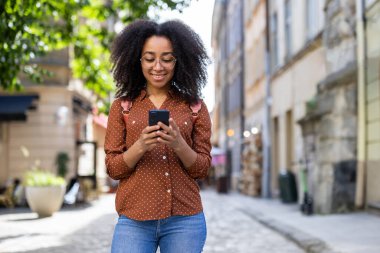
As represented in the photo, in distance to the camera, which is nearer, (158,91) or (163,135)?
(163,135)

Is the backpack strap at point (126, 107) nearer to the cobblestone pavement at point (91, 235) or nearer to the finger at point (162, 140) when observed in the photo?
the finger at point (162, 140)

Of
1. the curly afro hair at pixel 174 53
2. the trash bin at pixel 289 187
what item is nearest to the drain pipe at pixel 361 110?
the trash bin at pixel 289 187

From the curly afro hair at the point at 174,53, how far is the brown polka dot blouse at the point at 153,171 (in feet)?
0.42

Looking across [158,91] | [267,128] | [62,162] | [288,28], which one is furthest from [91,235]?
[267,128]

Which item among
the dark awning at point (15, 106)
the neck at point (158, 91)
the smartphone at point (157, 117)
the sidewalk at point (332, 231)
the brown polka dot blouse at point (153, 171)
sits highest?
the dark awning at point (15, 106)

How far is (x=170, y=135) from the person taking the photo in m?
2.87

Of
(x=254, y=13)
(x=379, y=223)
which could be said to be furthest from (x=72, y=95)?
(x=379, y=223)

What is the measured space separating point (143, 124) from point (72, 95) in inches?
843

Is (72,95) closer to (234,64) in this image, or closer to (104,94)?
(104,94)

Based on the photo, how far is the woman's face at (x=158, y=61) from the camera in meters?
3.16

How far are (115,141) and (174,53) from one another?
0.45 m

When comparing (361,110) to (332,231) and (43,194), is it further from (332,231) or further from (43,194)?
(43,194)

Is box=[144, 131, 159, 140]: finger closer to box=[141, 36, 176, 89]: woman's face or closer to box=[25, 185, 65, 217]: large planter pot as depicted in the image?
box=[141, 36, 176, 89]: woman's face

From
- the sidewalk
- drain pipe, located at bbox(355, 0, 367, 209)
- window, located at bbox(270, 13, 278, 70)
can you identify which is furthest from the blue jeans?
window, located at bbox(270, 13, 278, 70)
